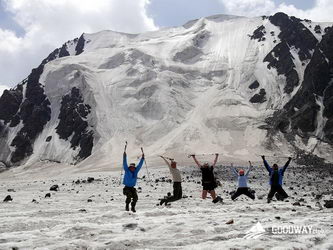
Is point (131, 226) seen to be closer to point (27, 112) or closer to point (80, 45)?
point (27, 112)

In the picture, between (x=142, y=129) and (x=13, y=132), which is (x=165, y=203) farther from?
(x=13, y=132)

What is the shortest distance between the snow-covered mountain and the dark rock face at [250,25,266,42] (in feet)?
1.58

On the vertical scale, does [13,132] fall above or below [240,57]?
below

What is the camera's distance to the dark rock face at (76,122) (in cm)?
9719

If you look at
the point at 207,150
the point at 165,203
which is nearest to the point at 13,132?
the point at 207,150

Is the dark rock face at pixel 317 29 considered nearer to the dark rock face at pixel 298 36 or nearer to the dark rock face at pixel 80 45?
the dark rock face at pixel 298 36

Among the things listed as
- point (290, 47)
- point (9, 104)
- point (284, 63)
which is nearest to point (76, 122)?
point (9, 104)

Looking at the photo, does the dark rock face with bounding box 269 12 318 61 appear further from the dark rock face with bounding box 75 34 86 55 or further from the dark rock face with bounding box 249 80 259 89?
the dark rock face with bounding box 75 34 86 55

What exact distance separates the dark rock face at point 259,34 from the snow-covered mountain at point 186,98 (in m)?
0.48

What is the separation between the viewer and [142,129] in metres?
98.2

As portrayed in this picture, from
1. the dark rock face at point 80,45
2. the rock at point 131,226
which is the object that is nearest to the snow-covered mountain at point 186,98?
the dark rock face at point 80,45

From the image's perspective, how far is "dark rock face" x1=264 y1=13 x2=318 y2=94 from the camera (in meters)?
110

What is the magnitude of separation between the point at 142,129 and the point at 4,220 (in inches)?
3345

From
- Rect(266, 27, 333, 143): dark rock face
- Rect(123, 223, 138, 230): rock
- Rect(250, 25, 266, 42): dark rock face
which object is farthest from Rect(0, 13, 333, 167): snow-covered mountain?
Rect(123, 223, 138, 230): rock
